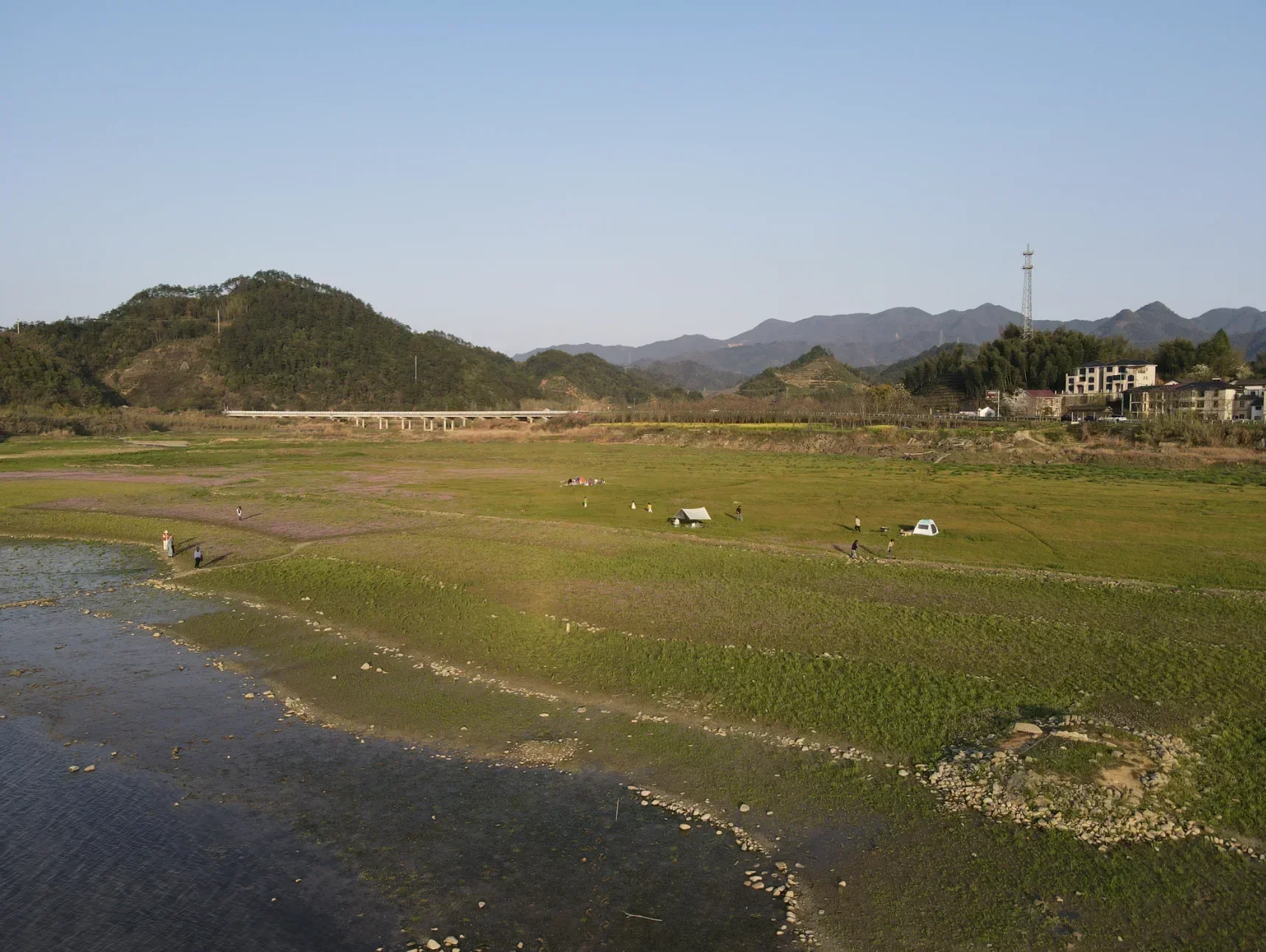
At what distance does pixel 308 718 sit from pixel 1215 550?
34550 mm

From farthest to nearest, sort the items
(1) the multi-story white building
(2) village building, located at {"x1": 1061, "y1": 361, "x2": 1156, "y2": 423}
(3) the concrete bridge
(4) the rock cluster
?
(3) the concrete bridge
(1) the multi-story white building
(2) village building, located at {"x1": 1061, "y1": 361, "x2": 1156, "y2": 423}
(4) the rock cluster

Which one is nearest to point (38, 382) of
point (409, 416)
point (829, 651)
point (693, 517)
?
point (409, 416)

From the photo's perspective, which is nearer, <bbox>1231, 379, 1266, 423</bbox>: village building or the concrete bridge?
<bbox>1231, 379, 1266, 423</bbox>: village building

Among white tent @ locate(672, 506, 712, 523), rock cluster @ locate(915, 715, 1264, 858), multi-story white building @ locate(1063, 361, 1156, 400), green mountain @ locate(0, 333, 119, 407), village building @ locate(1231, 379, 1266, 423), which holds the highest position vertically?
green mountain @ locate(0, 333, 119, 407)

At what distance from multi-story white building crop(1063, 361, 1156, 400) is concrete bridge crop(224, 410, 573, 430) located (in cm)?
8368

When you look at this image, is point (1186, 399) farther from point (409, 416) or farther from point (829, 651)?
point (409, 416)

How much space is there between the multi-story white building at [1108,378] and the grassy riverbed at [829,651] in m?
84.8

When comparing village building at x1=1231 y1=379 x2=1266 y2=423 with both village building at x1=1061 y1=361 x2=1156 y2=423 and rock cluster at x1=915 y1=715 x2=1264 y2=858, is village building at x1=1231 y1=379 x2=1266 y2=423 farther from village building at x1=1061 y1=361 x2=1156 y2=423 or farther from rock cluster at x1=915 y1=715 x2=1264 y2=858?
rock cluster at x1=915 y1=715 x2=1264 y2=858

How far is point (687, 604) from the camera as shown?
85.1ft

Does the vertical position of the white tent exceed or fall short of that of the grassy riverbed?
it exceeds it

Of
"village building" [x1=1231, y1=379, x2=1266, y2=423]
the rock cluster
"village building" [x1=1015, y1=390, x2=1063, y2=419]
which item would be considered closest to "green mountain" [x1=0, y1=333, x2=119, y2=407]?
"village building" [x1=1015, y1=390, x2=1063, y2=419]

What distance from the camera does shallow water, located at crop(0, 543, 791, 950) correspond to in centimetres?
1102

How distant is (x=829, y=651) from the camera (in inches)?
845

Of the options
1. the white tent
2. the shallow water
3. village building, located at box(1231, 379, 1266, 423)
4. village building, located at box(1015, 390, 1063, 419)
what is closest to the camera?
the shallow water
